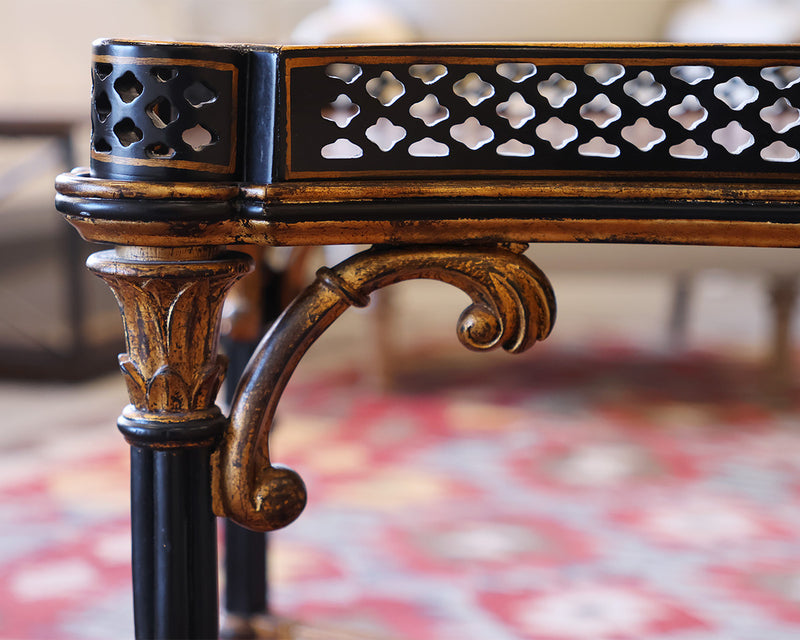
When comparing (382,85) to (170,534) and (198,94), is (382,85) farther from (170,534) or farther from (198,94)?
(170,534)

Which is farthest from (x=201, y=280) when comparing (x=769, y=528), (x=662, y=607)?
(x=769, y=528)

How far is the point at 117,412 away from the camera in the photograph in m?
2.09

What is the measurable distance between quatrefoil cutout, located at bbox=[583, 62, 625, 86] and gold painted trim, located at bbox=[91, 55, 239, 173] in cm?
18

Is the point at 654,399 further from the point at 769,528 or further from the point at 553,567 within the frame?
the point at 553,567

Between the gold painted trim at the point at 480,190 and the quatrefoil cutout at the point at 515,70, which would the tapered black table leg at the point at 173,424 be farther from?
the quatrefoil cutout at the point at 515,70

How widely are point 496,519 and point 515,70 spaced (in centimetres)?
105

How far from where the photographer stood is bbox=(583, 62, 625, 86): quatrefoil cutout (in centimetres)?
54

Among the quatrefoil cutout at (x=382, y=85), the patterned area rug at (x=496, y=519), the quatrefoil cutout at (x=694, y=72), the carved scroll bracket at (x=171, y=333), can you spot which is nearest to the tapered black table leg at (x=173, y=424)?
the carved scroll bracket at (x=171, y=333)

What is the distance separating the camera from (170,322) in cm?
55

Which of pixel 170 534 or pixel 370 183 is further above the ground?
pixel 370 183

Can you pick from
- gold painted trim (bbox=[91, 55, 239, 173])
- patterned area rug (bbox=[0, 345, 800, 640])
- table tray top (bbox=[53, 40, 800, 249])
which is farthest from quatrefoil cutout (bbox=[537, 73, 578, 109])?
patterned area rug (bbox=[0, 345, 800, 640])

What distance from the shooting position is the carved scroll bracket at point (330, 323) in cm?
56

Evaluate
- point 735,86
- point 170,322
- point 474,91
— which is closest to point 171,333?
point 170,322

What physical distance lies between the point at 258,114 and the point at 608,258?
1749mm
